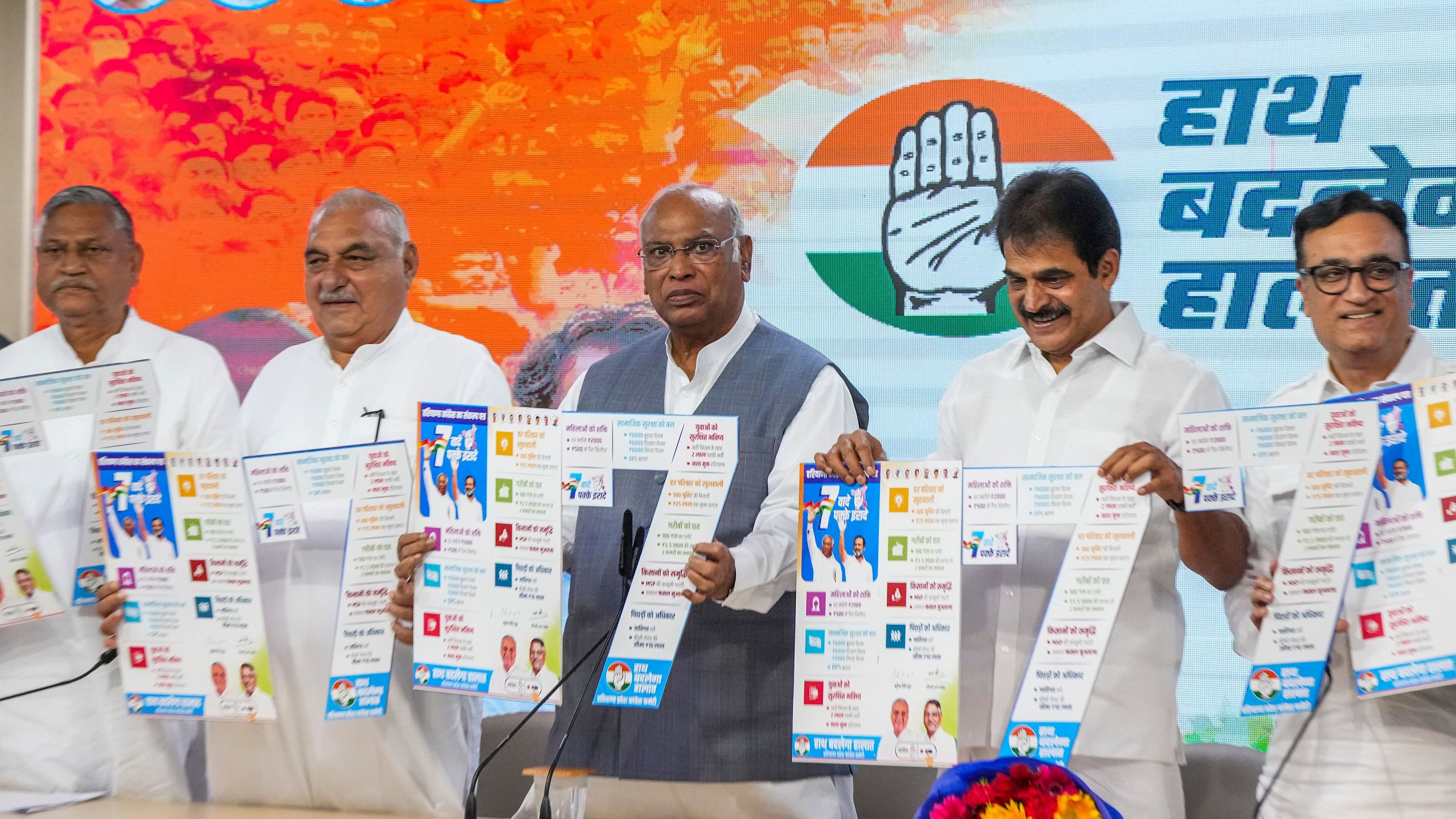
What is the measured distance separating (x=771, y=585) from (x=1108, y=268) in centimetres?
100

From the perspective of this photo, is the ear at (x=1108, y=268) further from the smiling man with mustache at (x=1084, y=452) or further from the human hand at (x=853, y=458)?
the human hand at (x=853, y=458)

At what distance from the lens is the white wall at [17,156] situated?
180 inches

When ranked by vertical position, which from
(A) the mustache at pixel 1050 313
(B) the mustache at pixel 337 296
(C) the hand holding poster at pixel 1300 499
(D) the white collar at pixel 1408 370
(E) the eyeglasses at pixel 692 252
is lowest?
(C) the hand holding poster at pixel 1300 499

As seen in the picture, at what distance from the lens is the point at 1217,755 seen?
3.06 metres

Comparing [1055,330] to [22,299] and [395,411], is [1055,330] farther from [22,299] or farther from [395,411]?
[22,299]

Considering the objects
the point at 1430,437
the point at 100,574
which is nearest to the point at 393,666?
the point at 100,574

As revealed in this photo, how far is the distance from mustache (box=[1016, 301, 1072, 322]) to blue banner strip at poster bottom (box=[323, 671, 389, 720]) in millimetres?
1607

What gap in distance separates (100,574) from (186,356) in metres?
0.67

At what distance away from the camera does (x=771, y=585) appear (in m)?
2.68

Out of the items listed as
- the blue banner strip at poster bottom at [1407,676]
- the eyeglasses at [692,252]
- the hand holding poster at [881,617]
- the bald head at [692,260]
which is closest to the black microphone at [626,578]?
the hand holding poster at [881,617]

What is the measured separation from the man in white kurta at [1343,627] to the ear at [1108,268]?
0.37m

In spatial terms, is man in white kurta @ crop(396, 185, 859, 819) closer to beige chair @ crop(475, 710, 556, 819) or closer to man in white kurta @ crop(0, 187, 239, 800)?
beige chair @ crop(475, 710, 556, 819)

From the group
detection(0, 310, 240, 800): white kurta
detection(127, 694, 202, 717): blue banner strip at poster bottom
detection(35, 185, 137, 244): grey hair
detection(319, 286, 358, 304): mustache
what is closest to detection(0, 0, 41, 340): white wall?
detection(35, 185, 137, 244): grey hair

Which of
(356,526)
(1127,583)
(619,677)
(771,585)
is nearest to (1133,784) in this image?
(1127,583)
